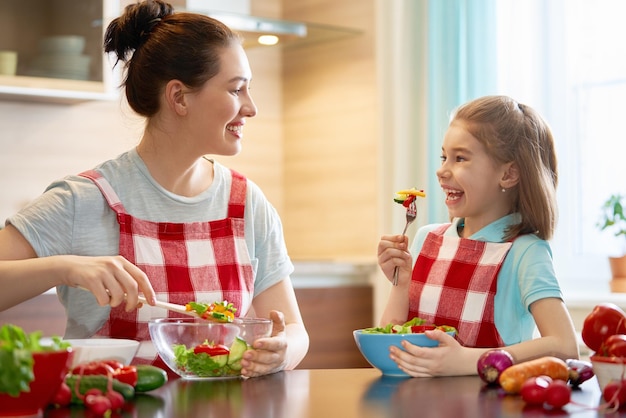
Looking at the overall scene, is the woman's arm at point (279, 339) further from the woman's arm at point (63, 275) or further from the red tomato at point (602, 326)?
the red tomato at point (602, 326)

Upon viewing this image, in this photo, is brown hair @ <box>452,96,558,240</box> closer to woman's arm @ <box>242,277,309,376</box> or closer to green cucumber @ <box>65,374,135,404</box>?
woman's arm @ <box>242,277,309,376</box>

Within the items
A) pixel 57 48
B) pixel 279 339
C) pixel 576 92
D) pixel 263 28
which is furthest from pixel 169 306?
pixel 576 92

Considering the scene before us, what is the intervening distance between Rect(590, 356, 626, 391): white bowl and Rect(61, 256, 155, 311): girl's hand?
0.70 m

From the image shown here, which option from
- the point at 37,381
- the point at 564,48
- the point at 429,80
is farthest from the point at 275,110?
the point at 37,381

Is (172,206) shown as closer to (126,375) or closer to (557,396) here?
(126,375)

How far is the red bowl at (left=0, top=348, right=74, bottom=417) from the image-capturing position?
1.20 m

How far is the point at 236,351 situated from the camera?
5.21 ft

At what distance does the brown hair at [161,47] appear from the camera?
215cm

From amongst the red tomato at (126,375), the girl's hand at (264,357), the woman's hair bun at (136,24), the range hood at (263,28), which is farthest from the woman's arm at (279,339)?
the range hood at (263,28)

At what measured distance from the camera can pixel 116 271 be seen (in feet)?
5.14

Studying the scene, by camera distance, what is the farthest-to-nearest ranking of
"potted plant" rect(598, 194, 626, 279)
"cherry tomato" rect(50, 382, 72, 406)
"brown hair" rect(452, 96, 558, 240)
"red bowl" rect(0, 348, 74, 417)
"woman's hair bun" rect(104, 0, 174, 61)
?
"potted plant" rect(598, 194, 626, 279), "woman's hair bun" rect(104, 0, 174, 61), "brown hair" rect(452, 96, 558, 240), "cherry tomato" rect(50, 382, 72, 406), "red bowl" rect(0, 348, 74, 417)

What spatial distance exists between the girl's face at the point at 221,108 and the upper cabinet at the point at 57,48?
4.42ft

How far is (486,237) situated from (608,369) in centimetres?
72

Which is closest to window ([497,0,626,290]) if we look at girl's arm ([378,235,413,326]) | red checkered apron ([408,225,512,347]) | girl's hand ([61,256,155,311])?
red checkered apron ([408,225,512,347])
